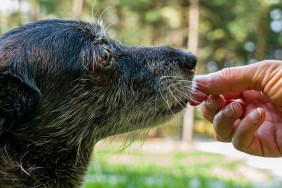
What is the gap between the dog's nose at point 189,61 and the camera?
167 inches

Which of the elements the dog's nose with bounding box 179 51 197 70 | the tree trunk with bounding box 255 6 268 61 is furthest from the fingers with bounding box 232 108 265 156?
the tree trunk with bounding box 255 6 268 61

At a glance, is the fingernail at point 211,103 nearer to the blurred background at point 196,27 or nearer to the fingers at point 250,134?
the fingers at point 250,134

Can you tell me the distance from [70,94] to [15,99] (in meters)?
0.46

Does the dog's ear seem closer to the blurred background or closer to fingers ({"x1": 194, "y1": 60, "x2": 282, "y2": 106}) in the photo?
fingers ({"x1": 194, "y1": 60, "x2": 282, "y2": 106})

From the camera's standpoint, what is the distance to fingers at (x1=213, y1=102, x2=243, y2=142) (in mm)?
4172

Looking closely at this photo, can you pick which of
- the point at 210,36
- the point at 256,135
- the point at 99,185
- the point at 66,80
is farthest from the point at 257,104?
the point at 210,36

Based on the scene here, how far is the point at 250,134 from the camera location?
4.22 m

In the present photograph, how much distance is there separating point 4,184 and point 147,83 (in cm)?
127

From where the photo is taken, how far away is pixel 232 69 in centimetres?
411

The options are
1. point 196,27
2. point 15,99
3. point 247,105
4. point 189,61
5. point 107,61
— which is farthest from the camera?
point 196,27

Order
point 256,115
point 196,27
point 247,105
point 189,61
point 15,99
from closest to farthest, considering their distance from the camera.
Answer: point 15,99, point 256,115, point 189,61, point 247,105, point 196,27

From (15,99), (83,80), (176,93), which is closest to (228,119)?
(176,93)

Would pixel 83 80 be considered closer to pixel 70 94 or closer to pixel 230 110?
pixel 70 94

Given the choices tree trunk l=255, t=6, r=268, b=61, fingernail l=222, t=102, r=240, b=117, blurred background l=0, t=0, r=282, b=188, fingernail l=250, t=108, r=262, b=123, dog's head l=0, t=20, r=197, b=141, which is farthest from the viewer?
tree trunk l=255, t=6, r=268, b=61
